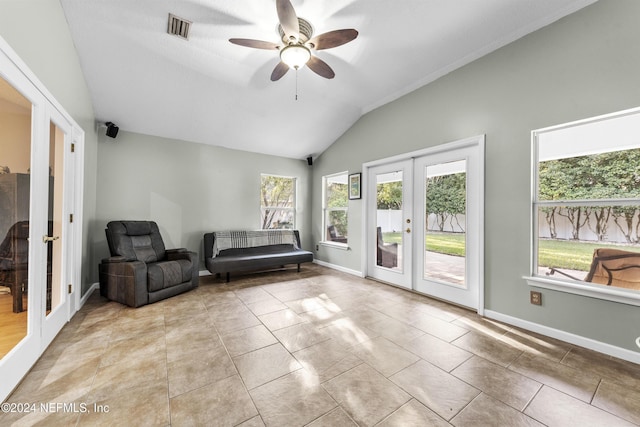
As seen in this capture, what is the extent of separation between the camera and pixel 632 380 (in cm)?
171

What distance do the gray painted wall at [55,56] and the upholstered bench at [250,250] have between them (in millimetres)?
1607

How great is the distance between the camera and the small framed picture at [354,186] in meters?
4.45

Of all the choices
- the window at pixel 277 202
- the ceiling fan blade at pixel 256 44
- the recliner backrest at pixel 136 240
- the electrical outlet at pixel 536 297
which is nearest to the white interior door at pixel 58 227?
the recliner backrest at pixel 136 240

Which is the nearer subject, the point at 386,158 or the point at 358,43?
the point at 358,43

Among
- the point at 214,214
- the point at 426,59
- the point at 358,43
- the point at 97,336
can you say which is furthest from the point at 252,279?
the point at 426,59

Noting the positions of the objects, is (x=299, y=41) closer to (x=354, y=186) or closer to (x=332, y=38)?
(x=332, y=38)

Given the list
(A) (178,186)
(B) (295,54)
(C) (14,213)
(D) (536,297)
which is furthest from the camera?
(A) (178,186)

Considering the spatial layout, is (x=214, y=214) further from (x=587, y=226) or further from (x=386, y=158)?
(x=587, y=226)

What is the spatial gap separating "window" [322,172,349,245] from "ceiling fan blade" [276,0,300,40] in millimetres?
2982

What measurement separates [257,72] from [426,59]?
208 cm

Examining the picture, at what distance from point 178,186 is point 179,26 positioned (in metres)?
2.57

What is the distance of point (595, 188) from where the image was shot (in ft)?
7.09

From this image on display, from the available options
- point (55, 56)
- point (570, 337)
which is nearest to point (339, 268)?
point (570, 337)

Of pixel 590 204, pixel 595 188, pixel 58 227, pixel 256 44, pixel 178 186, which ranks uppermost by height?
pixel 256 44
